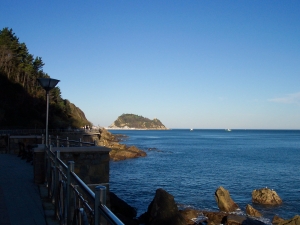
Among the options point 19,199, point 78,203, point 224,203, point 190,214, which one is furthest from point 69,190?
point 224,203

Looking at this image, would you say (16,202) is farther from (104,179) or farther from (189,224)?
(189,224)

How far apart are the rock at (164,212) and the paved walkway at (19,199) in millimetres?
5986

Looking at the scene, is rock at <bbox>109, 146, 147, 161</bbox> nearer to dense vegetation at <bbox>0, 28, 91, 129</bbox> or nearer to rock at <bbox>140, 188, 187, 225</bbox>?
dense vegetation at <bbox>0, 28, 91, 129</bbox>

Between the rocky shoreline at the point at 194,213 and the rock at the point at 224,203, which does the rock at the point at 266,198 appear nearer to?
the rocky shoreline at the point at 194,213

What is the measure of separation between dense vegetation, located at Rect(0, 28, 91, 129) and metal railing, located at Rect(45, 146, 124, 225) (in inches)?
1808

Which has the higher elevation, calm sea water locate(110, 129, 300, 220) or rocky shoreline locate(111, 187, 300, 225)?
rocky shoreline locate(111, 187, 300, 225)

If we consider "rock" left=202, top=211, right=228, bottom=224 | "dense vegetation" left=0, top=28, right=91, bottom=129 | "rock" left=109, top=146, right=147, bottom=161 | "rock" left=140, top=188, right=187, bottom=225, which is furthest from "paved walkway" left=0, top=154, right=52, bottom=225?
"dense vegetation" left=0, top=28, right=91, bottom=129

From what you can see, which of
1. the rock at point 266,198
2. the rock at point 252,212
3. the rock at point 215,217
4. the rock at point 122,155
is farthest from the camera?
the rock at point 122,155

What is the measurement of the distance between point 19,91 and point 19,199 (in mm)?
52384

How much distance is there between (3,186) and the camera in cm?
883

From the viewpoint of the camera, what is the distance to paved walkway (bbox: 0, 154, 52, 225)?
5.96 meters

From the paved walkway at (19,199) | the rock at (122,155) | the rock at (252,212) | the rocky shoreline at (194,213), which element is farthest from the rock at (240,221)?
the rock at (122,155)

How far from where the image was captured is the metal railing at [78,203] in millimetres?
3040

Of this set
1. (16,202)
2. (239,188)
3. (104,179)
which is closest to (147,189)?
(239,188)
